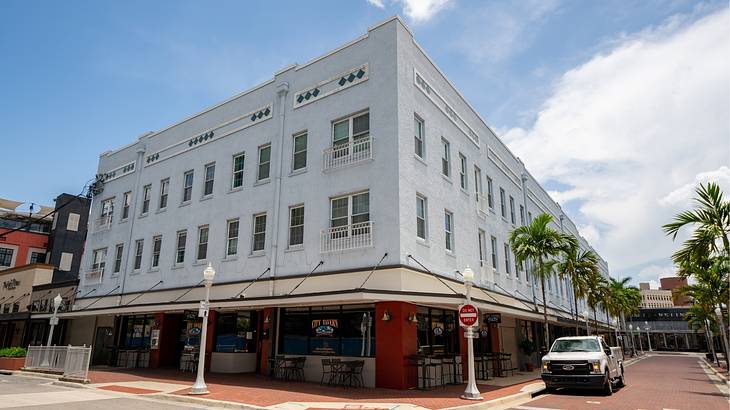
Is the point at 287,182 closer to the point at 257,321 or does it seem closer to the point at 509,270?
the point at 257,321

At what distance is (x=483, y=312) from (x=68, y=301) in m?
25.4

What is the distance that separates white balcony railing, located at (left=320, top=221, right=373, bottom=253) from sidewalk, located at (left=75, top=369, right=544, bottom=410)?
4754 millimetres

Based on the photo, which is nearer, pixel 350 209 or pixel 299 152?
pixel 350 209

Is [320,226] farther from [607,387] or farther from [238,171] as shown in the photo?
[607,387]

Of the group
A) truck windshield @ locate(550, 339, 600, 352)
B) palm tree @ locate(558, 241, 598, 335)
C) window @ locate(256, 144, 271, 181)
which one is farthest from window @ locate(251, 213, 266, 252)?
palm tree @ locate(558, 241, 598, 335)

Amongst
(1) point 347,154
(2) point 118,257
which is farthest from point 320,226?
(2) point 118,257

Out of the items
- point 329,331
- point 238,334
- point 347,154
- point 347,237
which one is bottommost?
point 238,334

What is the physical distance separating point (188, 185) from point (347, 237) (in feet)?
38.1

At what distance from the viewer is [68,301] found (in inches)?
1136

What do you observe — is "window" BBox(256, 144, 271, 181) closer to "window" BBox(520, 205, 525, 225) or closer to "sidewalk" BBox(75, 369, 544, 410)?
"sidewalk" BBox(75, 369, 544, 410)

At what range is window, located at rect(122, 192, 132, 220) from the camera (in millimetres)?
27125

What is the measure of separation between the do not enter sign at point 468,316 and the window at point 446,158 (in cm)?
747

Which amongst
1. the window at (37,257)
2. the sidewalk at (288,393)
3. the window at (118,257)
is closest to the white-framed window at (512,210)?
the sidewalk at (288,393)

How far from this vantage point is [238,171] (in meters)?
21.9
